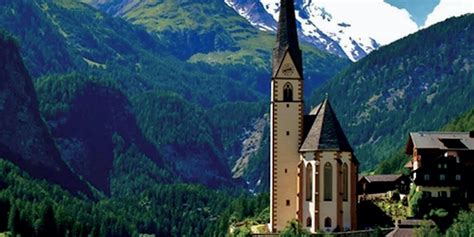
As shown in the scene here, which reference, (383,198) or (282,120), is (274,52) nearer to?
(282,120)

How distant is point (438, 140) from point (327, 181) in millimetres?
17694

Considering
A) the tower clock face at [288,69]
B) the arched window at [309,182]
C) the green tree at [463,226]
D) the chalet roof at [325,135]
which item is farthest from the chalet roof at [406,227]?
the tower clock face at [288,69]

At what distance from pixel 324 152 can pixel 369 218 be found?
1064 cm

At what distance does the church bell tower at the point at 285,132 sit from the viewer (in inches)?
5394

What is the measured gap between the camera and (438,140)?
141 m

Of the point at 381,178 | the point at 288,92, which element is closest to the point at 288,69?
the point at 288,92

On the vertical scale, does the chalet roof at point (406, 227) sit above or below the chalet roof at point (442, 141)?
below

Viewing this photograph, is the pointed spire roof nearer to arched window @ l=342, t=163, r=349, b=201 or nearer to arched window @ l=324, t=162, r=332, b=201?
arched window @ l=324, t=162, r=332, b=201

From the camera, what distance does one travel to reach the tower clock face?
13791 cm

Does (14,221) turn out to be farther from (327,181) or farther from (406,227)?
(406,227)

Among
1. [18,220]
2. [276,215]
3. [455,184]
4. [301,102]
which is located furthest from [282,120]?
[18,220]

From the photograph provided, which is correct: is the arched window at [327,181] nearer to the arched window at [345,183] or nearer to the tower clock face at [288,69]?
the arched window at [345,183]

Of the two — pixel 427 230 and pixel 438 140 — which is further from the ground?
pixel 438 140

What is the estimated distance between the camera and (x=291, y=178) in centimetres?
13738
